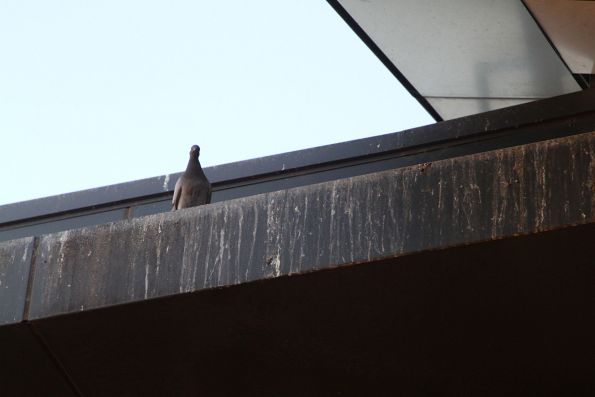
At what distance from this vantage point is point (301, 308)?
6.64 m

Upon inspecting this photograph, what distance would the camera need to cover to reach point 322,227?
6.46 meters

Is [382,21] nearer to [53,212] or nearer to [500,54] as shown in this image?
[500,54]

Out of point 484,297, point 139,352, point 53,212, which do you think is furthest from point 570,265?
point 53,212

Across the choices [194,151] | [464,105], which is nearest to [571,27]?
[464,105]

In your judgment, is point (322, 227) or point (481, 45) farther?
point (481, 45)

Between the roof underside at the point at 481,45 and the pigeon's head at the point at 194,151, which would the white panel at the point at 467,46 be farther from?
the pigeon's head at the point at 194,151

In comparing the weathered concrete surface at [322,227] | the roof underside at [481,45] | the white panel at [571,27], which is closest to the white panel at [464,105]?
the roof underside at [481,45]

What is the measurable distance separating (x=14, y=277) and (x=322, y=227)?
1.86 m

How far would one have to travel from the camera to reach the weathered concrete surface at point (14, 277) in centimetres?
701

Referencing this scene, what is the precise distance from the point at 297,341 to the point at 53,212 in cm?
364

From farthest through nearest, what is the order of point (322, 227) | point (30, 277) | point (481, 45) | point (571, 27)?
point (481, 45), point (571, 27), point (30, 277), point (322, 227)

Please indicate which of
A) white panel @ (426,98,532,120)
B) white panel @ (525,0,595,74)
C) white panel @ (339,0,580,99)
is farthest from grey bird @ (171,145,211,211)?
white panel @ (426,98,532,120)

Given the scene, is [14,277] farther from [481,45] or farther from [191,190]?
[481,45]

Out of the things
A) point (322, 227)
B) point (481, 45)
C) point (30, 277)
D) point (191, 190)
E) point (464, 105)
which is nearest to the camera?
point (322, 227)
